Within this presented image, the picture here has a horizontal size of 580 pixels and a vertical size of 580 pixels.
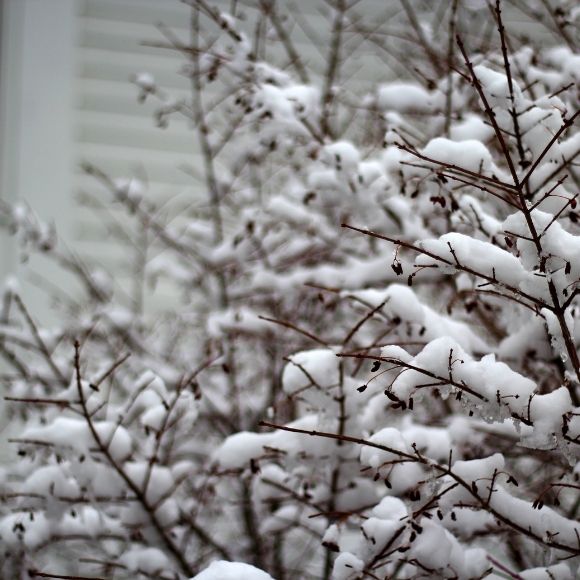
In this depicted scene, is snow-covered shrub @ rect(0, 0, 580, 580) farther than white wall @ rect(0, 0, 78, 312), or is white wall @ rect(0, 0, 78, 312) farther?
white wall @ rect(0, 0, 78, 312)

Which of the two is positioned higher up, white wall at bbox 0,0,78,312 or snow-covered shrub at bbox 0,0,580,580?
white wall at bbox 0,0,78,312

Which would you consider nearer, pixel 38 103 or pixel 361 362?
pixel 361 362

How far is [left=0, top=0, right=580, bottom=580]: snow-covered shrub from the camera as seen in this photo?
1448 millimetres

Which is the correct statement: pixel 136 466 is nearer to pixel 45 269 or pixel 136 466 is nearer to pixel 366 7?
pixel 45 269

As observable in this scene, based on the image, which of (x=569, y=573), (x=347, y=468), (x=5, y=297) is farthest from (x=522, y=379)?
(x=5, y=297)

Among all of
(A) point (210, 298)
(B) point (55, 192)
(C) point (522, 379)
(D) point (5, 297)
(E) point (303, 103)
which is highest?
(B) point (55, 192)

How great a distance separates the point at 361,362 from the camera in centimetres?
220

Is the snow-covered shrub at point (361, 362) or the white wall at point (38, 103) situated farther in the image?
the white wall at point (38, 103)

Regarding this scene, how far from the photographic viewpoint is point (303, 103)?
243cm

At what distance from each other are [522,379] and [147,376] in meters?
1.33

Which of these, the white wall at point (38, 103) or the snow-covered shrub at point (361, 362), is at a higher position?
the white wall at point (38, 103)

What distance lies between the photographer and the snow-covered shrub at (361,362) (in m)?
1.45

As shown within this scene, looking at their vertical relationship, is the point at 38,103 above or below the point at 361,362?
above

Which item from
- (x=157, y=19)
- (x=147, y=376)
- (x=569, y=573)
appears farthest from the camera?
(x=157, y=19)
